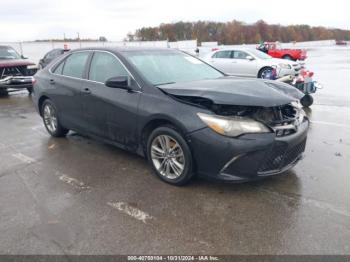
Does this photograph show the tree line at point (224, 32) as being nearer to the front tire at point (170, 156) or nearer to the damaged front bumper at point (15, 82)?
the damaged front bumper at point (15, 82)

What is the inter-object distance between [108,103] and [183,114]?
1.35m

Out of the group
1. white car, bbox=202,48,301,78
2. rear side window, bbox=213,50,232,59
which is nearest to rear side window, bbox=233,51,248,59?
white car, bbox=202,48,301,78

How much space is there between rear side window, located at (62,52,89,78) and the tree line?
198 feet

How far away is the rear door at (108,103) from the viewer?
420 cm

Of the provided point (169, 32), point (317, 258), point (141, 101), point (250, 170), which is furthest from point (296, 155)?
point (169, 32)

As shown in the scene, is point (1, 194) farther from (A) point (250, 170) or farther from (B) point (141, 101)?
(A) point (250, 170)

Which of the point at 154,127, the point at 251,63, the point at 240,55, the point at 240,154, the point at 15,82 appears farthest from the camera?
the point at 240,55

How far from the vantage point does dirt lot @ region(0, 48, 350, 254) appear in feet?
9.20

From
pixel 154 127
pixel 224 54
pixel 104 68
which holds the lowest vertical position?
pixel 154 127

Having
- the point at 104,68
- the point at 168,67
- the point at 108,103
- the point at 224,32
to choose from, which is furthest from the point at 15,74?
the point at 224,32

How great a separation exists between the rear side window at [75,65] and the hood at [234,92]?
5.75 feet

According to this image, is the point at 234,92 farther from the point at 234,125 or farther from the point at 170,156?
the point at 170,156

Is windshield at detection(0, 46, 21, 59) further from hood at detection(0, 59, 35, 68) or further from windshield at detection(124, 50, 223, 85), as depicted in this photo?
windshield at detection(124, 50, 223, 85)

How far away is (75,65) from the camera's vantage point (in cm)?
528
